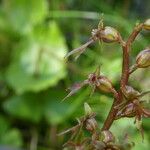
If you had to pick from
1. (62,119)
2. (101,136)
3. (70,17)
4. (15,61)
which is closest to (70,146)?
(101,136)

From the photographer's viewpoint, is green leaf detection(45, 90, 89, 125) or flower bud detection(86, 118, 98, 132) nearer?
flower bud detection(86, 118, 98, 132)

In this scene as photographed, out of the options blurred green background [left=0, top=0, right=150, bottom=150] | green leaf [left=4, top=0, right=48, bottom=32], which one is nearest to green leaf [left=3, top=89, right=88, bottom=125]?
blurred green background [left=0, top=0, right=150, bottom=150]

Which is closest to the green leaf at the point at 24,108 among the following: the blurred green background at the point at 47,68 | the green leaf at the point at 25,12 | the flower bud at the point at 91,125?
the blurred green background at the point at 47,68

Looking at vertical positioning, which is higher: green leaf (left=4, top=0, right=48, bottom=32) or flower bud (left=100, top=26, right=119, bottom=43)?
green leaf (left=4, top=0, right=48, bottom=32)

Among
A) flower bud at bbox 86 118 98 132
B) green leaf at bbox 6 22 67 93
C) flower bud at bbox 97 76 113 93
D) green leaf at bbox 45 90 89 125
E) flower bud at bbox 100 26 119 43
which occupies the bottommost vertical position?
flower bud at bbox 86 118 98 132

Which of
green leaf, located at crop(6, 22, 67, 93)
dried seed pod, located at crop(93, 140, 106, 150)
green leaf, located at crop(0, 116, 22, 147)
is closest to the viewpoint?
dried seed pod, located at crop(93, 140, 106, 150)

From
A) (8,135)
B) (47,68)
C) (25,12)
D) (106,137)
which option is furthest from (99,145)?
(25,12)

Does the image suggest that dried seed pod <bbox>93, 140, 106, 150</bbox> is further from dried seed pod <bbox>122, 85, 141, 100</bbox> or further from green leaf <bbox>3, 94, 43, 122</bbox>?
green leaf <bbox>3, 94, 43, 122</bbox>
